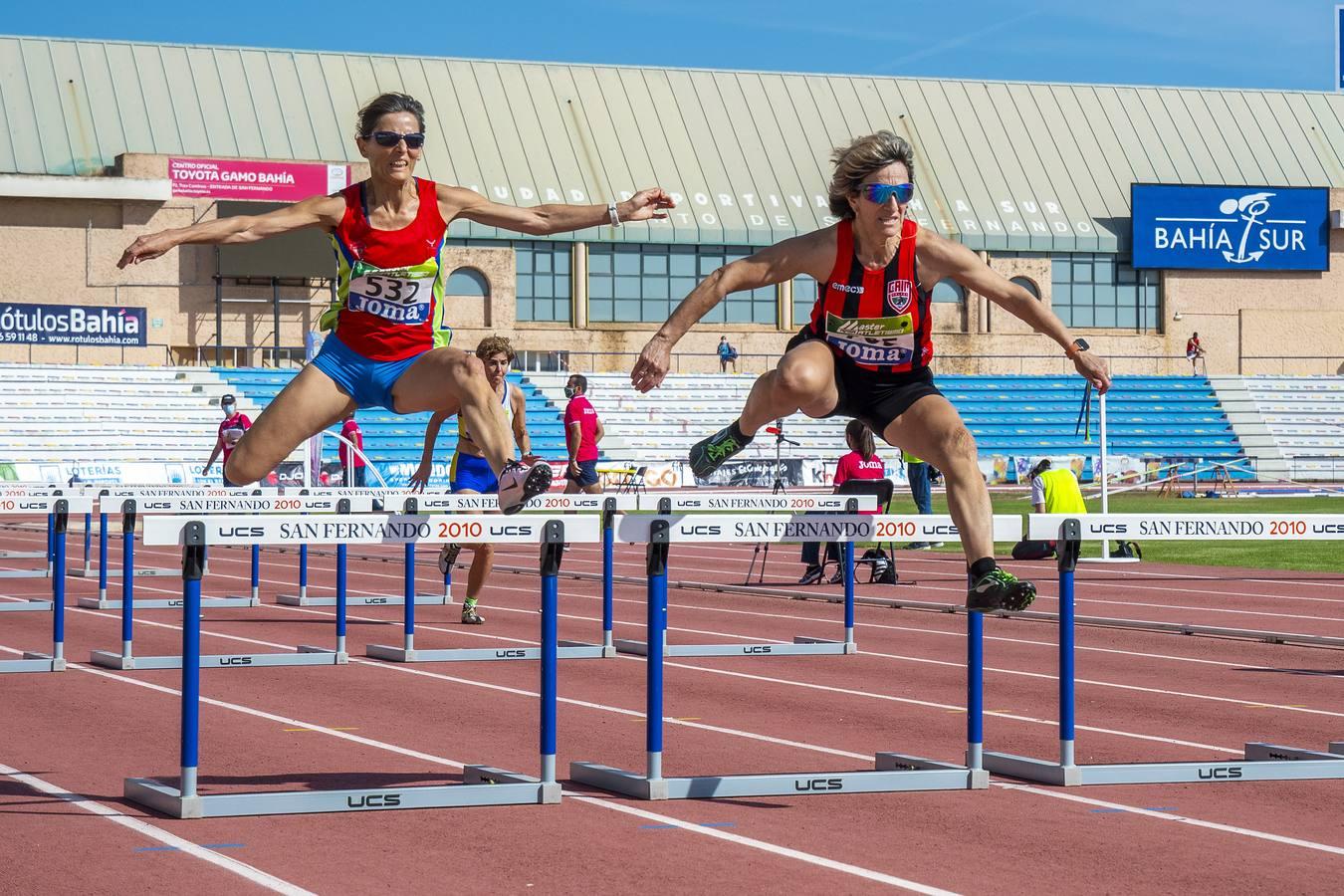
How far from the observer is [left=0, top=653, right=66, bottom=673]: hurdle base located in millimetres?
11039

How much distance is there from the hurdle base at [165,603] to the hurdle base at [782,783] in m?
8.99

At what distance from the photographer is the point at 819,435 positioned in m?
45.0

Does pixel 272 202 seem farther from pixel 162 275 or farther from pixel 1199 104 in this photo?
pixel 1199 104

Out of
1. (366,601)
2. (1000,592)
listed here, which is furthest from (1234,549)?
(1000,592)

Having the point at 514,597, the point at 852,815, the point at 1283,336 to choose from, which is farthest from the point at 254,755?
the point at 1283,336

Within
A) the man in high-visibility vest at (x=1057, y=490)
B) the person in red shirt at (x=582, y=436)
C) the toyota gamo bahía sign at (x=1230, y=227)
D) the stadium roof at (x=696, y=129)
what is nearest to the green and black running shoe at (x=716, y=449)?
the person in red shirt at (x=582, y=436)

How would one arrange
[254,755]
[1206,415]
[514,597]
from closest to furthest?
[254,755], [514,597], [1206,415]

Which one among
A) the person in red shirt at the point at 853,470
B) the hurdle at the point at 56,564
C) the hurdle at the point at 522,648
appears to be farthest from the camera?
the person in red shirt at the point at 853,470

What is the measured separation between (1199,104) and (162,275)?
31.9 m

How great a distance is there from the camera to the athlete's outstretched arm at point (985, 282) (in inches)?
275

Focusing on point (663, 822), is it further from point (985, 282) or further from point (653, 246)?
point (653, 246)

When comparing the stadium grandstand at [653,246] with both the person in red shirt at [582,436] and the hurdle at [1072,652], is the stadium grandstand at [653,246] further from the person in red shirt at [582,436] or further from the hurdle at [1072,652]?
the hurdle at [1072,652]

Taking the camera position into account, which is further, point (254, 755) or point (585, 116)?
point (585, 116)

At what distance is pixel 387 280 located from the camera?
7375 mm
